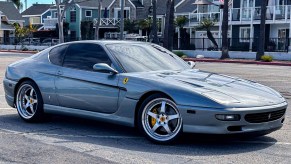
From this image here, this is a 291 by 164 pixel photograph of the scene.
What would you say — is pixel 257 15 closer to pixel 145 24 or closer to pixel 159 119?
pixel 145 24

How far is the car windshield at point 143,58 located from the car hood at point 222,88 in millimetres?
270

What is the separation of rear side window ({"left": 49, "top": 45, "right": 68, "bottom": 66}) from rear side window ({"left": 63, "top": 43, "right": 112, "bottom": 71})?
10 centimetres

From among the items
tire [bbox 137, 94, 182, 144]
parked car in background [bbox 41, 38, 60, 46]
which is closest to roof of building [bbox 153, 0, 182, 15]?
parked car in background [bbox 41, 38, 60, 46]

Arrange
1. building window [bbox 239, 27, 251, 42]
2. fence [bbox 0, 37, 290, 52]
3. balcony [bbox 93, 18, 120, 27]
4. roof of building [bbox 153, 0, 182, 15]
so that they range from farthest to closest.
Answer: balcony [bbox 93, 18, 120, 27] → roof of building [bbox 153, 0, 182, 15] → building window [bbox 239, 27, 251, 42] → fence [bbox 0, 37, 290, 52]

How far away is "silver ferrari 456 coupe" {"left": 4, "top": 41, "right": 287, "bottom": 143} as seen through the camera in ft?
20.0

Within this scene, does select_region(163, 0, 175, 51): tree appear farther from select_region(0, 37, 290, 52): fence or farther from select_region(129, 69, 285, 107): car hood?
select_region(129, 69, 285, 107): car hood

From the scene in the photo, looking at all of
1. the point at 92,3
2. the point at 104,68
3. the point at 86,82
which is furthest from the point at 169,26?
the point at 104,68

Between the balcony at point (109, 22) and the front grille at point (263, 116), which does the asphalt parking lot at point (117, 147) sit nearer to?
the front grille at point (263, 116)

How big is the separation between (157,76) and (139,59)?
0.68 m

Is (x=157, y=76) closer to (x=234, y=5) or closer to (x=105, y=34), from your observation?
(x=234, y=5)

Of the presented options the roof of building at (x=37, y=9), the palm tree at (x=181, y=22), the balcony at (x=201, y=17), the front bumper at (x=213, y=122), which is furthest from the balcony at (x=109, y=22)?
the front bumper at (x=213, y=122)

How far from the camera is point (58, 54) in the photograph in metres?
8.03

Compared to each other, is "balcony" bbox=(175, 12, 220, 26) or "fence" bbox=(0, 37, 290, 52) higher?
"balcony" bbox=(175, 12, 220, 26)

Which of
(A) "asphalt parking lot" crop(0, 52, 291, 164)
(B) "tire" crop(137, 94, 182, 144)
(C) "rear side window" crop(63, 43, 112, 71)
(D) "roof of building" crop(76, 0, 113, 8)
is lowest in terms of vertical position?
(A) "asphalt parking lot" crop(0, 52, 291, 164)
